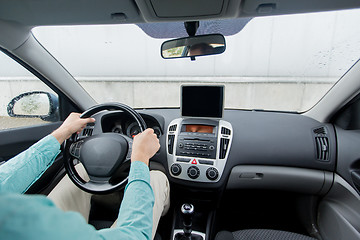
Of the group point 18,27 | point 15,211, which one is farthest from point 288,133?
point 18,27

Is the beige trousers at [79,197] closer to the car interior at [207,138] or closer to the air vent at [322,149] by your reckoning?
the car interior at [207,138]

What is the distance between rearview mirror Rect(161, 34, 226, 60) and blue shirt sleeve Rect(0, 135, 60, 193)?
1239mm

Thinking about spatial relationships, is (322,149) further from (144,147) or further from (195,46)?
(144,147)

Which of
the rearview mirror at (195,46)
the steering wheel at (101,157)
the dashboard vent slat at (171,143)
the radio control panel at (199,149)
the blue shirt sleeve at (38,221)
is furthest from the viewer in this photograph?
the dashboard vent slat at (171,143)

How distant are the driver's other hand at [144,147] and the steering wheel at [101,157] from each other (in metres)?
0.22

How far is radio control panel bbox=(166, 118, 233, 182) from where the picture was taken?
1.86 meters

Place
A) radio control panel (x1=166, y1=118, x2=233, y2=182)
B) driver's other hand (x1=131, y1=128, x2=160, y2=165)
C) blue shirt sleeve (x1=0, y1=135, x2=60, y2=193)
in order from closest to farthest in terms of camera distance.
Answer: driver's other hand (x1=131, y1=128, x2=160, y2=165)
blue shirt sleeve (x1=0, y1=135, x2=60, y2=193)
radio control panel (x1=166, y1=118, x2=233, y2=182)

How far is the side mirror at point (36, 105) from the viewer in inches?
80.4

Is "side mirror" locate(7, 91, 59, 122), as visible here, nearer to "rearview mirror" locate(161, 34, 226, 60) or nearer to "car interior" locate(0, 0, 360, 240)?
"car interior" locate(0, 0, 360, 240)

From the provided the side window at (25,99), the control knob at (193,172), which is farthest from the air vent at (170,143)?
the side window at (25,99)

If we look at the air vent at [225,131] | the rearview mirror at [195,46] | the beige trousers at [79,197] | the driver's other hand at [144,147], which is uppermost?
the rearview mirror at [195,46]

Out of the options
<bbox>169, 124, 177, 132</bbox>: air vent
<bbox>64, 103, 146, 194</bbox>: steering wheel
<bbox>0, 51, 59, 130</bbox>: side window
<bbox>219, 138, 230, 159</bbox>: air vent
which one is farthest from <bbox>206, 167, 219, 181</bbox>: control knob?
<bbox>0, 51, 59, 130</bbox>: side window

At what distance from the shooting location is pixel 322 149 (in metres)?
1.81

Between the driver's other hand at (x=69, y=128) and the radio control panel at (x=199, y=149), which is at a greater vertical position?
the driver's other hand at (x=69, y=128)
